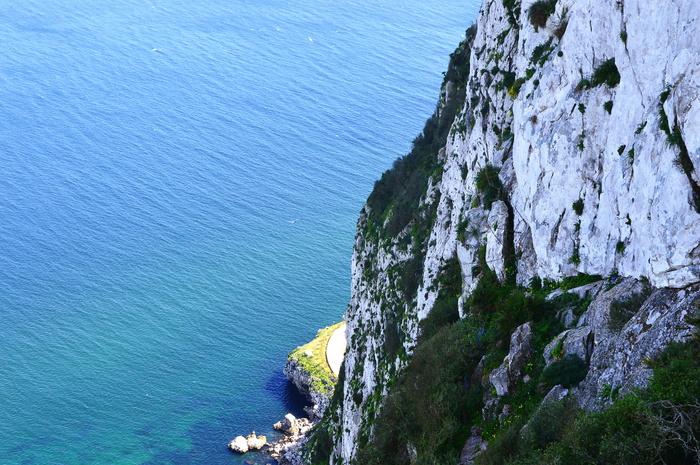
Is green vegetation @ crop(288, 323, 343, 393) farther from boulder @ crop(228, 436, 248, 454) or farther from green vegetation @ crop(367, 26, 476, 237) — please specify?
green vegetation @ crop(367, 26, 476, 237)

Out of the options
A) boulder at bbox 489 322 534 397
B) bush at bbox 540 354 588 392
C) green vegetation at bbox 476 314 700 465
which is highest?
boulder at bbox 489 322 534 397

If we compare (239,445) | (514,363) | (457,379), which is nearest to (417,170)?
(457,379)

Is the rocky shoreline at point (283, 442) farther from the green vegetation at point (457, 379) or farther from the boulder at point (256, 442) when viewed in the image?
the green vegetation at point (457, 379)

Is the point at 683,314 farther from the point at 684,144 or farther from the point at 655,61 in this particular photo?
the point at 655,61

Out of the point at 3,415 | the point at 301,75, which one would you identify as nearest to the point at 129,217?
the point at 3,415

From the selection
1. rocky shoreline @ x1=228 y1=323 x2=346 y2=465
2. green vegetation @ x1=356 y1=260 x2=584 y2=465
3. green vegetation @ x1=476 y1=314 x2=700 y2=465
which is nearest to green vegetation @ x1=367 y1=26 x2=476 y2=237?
green vegetation @ x1=356 y1=260 x2=584 y2=465

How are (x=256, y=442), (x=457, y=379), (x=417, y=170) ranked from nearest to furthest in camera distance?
(x=457, y=379)
(x=417, y=170)
(x=256, y=442)

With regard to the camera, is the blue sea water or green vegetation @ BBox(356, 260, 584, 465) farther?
the blue sea water

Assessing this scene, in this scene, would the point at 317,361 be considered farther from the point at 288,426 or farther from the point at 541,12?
the point at 541,12
